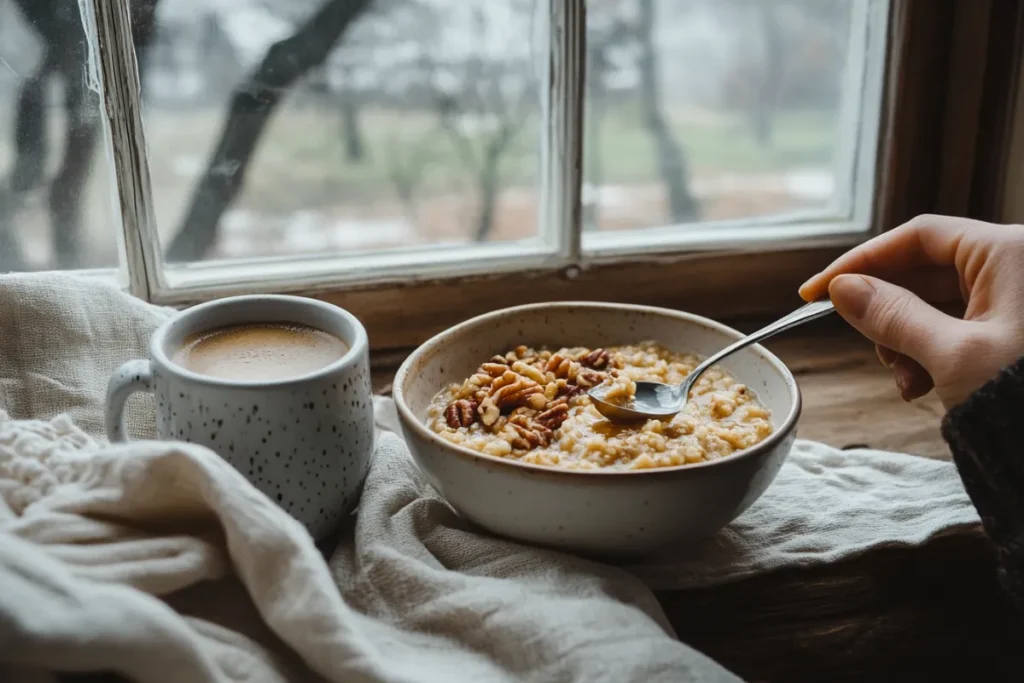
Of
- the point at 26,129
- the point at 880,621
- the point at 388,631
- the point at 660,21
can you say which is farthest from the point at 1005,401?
the point at 26,129

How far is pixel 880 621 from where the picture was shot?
755 mm

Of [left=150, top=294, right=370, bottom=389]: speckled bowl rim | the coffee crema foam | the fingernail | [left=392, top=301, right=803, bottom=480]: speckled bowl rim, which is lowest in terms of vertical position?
[left=392, top=301, right=803, bottom=480]: speckled bowl rim

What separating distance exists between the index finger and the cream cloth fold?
0.18 meters

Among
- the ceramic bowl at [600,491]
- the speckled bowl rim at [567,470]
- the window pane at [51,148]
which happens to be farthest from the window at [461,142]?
the ceramic bowl at [600,491]

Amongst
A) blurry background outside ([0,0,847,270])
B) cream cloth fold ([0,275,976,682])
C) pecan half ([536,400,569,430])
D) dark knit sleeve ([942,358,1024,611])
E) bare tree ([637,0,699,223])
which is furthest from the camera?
bare tree ([637,0,699,223])

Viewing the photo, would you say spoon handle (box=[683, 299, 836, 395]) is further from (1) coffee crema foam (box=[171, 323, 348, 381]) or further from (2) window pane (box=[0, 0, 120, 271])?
(2) window pane (box=[0, 0, 120, 271])

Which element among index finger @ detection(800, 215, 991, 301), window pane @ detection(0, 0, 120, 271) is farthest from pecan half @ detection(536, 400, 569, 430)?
window pane @ detection(0, 0, 120, 271)

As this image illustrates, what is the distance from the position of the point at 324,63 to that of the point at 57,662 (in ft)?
2.03

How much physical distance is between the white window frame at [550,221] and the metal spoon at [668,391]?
0.24m

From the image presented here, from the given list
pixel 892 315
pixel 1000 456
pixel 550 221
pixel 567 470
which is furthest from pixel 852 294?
pixel 550 221

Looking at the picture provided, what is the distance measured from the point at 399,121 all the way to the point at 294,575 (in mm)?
538

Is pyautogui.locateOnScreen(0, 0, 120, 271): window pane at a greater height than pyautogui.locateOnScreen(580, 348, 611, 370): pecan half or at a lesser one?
greater

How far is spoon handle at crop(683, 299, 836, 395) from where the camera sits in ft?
2.68

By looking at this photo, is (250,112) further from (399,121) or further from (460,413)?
(460,413)
